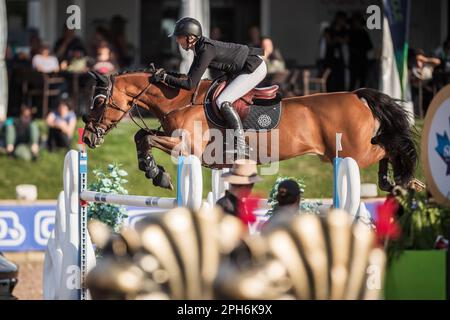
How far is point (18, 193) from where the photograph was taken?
42.9 ft

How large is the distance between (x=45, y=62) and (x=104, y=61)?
4.37 ft

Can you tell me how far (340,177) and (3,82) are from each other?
9118 mm

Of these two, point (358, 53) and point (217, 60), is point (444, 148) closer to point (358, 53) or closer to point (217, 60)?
point (217, 60)

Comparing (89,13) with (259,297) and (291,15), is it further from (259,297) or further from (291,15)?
(259,297)

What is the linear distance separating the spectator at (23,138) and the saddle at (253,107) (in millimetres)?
5737

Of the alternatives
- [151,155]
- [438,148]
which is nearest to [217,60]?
[151,155]

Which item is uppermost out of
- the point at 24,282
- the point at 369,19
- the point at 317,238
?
the point at 369,19

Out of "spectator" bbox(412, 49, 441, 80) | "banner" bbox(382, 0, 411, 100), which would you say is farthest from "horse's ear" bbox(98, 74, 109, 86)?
"spectator" bbox(412, 49, 441, 80)

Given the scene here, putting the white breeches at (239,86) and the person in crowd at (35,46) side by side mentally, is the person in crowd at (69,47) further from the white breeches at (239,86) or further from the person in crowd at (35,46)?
the white breeches at (239,86)

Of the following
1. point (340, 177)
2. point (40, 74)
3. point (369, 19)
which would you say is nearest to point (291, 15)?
point (40, 74)

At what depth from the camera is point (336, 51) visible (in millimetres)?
16000

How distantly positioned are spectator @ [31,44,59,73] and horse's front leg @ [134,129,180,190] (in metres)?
7.02

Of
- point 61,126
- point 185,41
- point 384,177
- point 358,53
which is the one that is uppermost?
point 185,41

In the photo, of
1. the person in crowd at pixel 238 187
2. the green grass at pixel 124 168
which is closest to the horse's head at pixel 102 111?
the person in crowd at pixel 238 187
